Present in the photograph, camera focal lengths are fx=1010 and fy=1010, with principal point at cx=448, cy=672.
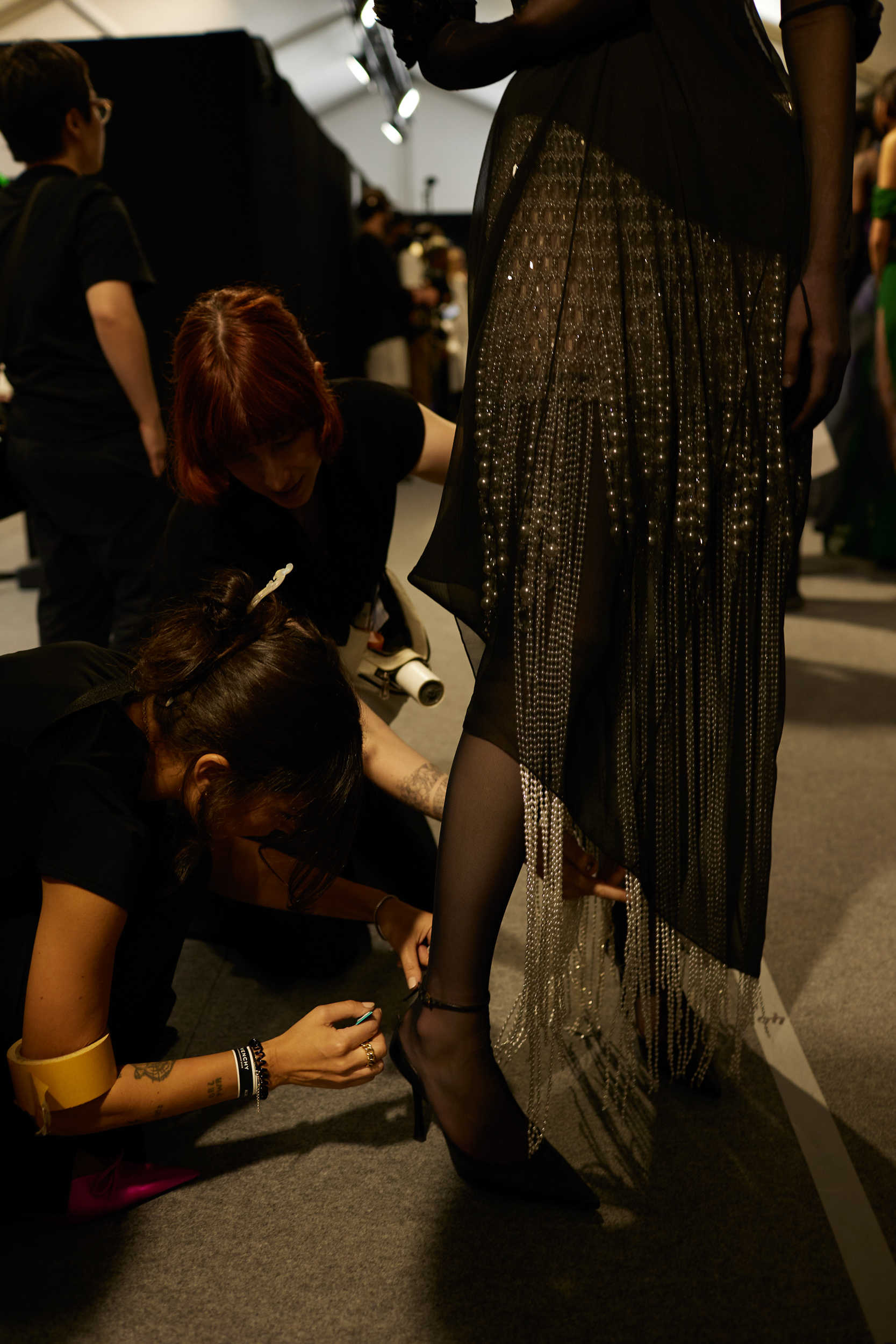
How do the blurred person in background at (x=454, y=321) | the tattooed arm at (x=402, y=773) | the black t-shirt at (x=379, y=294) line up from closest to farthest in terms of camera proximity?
the tattooed arm at (x=402, y=773) < the black t-shirt at (x=379, y=294) < the blurred person in background at (x=454, y=321)

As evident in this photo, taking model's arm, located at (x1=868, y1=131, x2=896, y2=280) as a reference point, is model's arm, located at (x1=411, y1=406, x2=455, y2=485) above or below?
below

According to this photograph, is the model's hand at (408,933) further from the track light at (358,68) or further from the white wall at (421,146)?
the white wall at (421,146)

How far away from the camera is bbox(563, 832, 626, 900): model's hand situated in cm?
98

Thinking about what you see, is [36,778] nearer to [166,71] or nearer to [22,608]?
[22,608]

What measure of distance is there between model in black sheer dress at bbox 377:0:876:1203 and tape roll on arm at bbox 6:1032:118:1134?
0.95ft


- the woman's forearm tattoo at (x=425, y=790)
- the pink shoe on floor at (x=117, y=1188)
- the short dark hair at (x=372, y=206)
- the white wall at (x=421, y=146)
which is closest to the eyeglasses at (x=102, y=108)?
the woman's forearm tattoo at (x=425, y=790)

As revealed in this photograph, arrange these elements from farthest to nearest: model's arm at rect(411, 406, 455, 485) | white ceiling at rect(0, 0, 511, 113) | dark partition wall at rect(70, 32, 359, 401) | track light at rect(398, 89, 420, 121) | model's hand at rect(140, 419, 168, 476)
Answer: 1. track light at rect(398, 89, 420, 121)
2. white ceiling at rect(0, 0, 511, 113)
3. dark partition wall at rect(70, 32, 359, 401)
4. model's hand at rect(140, 419, 168, 476)
5. model's arm at rect(411, 406, 455, 485)

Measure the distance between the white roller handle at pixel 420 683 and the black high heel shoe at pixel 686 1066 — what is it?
518 mm

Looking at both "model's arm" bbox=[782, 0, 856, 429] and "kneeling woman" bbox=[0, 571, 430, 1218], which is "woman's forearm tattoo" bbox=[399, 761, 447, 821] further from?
"model's arm" bbox=[782, 0, 856, 429]

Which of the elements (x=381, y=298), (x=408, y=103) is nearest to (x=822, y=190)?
(x=381, y=298)

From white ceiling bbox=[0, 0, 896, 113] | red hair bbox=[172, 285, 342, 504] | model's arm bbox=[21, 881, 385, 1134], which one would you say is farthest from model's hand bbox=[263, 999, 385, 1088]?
white ceiling bbox=[0, 0, 896, 113]

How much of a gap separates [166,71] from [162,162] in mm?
280

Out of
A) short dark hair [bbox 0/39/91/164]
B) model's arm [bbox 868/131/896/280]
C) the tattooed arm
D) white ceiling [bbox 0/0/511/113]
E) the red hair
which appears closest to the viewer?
the red hair

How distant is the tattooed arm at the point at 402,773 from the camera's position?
117 centimetres
